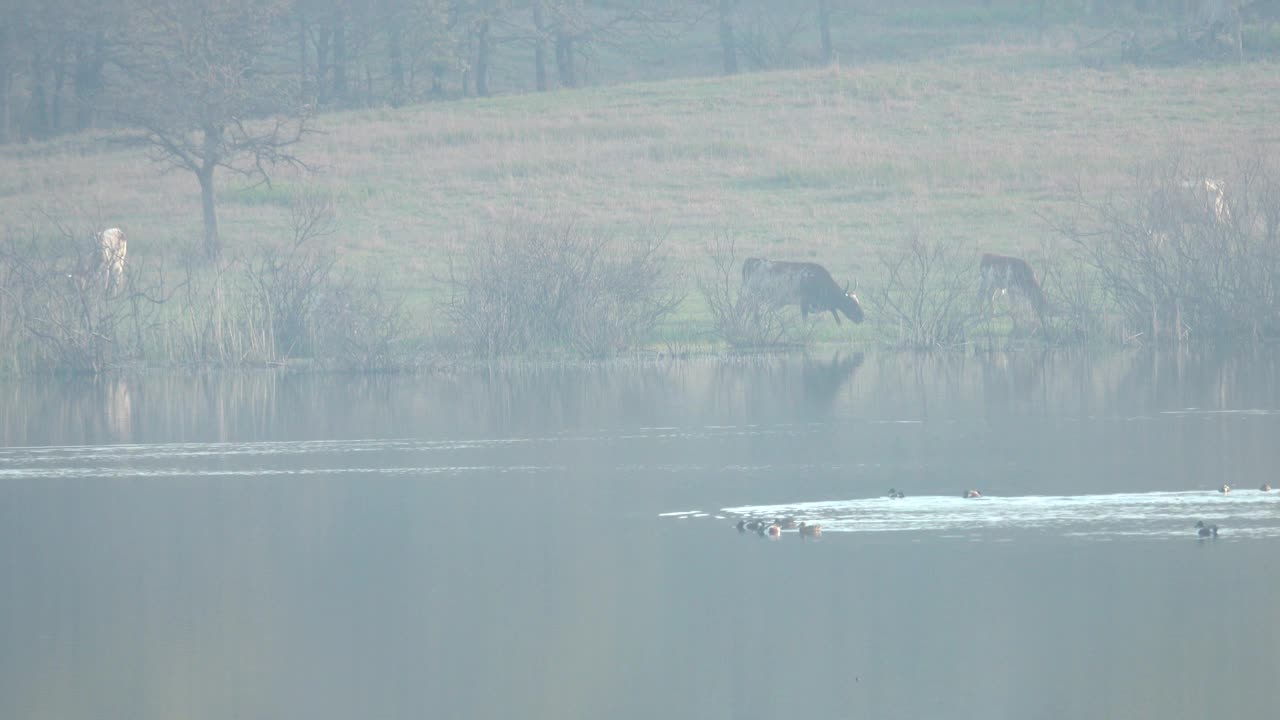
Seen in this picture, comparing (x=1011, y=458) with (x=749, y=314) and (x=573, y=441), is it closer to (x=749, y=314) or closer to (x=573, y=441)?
(x=573, y=441)

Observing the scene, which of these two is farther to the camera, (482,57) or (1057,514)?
(482,57)

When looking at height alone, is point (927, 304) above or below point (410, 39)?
below

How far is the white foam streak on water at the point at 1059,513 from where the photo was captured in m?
11.8

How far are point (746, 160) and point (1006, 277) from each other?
15.5m

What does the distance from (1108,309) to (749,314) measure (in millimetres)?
5270

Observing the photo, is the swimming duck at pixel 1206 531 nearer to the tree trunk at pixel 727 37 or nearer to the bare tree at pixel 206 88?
the bare tree at pixel 206 88

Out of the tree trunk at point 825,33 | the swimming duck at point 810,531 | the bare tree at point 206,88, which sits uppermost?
the tree trunk at point 825,33

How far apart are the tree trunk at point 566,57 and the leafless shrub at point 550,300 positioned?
3558 centimetres

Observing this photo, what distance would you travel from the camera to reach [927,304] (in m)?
26.7

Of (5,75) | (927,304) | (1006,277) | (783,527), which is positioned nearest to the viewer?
(783,527)

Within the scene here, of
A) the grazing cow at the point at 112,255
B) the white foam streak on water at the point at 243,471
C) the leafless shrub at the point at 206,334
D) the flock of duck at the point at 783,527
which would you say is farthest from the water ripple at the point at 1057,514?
the grazing cow at the point at 112,255

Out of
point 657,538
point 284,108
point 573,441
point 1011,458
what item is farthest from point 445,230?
point 657,538

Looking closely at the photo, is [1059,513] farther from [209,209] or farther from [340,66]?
[340,66]

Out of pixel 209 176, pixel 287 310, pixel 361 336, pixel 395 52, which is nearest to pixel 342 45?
pixel 395 52
